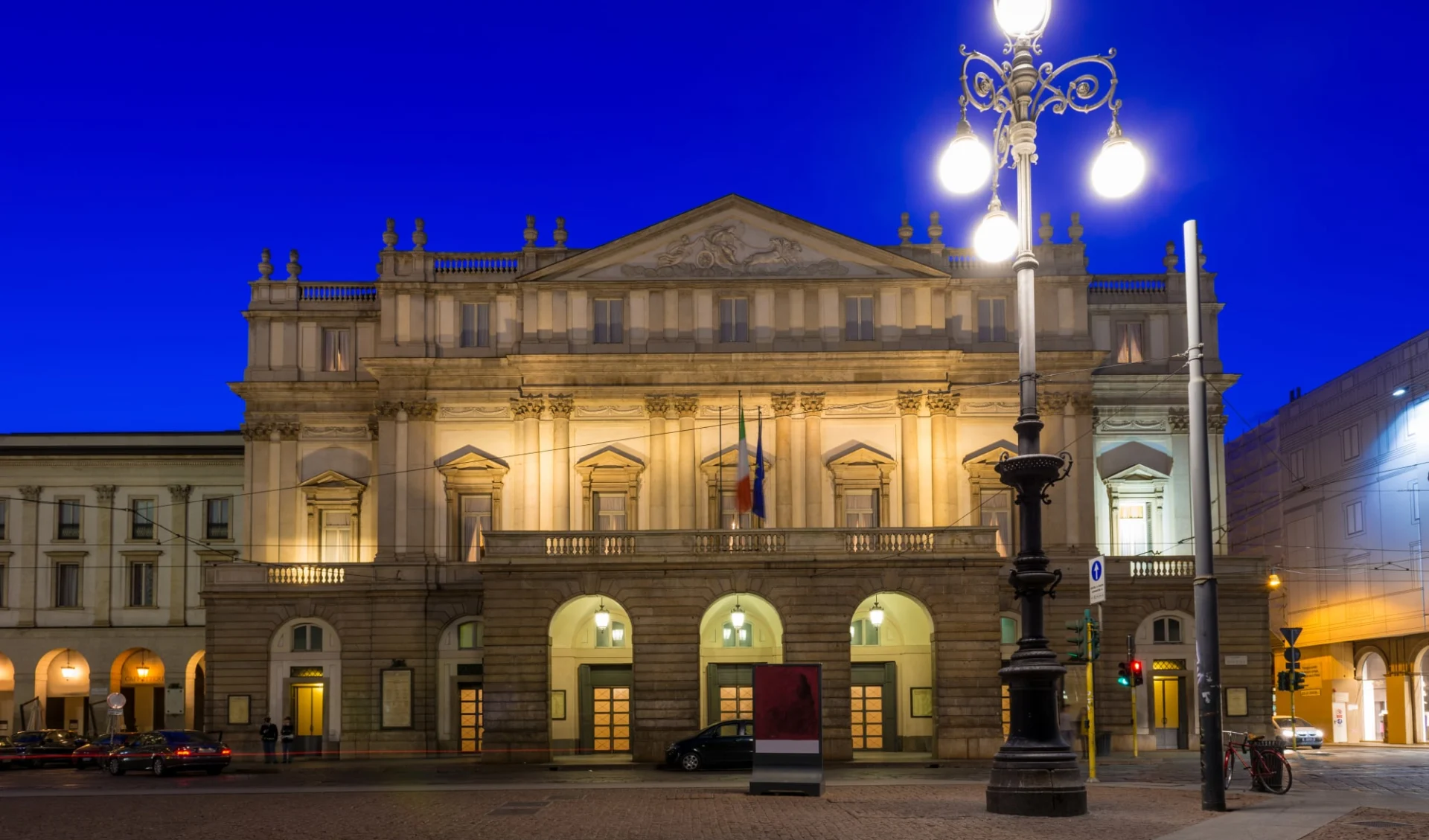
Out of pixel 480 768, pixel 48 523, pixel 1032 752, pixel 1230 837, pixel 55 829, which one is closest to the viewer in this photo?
pixel 1230 837

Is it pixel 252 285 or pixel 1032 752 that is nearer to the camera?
pixel 1032 752

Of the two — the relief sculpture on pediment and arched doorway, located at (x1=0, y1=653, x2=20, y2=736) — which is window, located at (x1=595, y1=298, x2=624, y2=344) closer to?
the relief sculpture on pediment

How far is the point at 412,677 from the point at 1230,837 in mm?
37768

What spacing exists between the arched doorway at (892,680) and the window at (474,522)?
44.2 feet

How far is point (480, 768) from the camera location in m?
44.4

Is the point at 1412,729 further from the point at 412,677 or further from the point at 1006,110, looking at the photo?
the point at 1006,110

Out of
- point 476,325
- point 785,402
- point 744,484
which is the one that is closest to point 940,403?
point 785,402

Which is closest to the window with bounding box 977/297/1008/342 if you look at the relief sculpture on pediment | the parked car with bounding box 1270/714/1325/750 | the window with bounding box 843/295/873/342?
the window with bounding box 843/295/873/342

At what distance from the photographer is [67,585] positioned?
67.6m

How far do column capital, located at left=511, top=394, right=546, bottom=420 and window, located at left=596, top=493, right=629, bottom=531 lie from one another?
3.52 meters

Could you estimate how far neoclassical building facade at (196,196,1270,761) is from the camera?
174 feet

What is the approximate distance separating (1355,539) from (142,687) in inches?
2011

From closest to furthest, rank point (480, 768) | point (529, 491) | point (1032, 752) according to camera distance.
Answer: point (1032, 752) < point (480, 768) < point (529, 491)

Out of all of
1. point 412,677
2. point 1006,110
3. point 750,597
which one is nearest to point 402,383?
point 412,677
